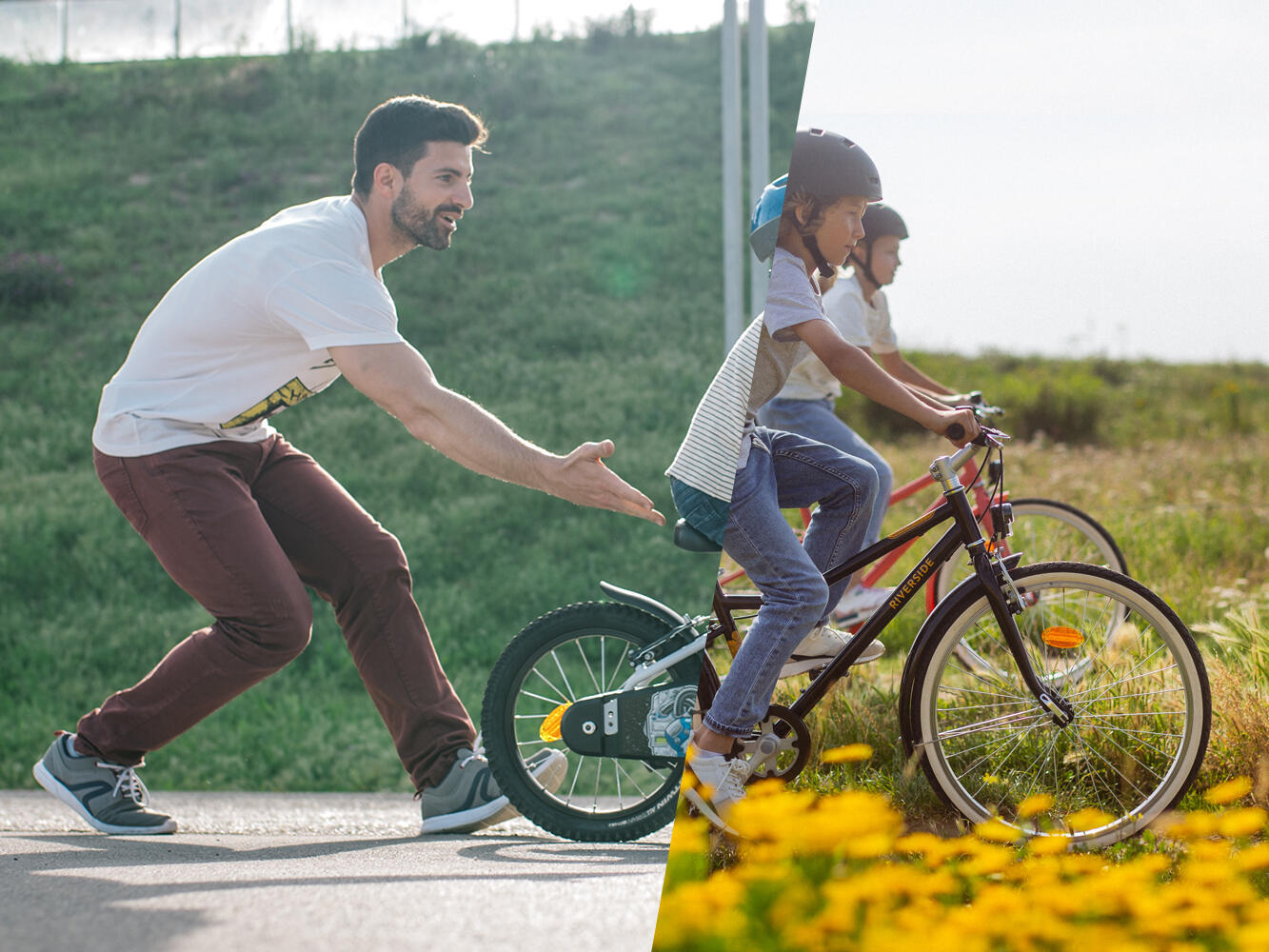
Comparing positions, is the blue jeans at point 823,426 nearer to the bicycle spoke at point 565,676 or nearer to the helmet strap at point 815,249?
the helmet strap at point 815,249

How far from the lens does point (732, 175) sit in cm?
159

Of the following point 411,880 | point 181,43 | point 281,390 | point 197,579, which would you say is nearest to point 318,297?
point 281,390

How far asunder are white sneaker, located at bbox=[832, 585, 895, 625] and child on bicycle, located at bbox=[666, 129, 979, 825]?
0.33 metres

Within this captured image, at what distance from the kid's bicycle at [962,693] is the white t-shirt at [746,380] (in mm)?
135

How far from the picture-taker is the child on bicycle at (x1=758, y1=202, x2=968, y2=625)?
1.36 metres

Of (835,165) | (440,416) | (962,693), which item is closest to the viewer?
(835,165)

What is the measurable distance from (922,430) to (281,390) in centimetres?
123

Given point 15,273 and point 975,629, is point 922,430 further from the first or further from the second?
point 15,273

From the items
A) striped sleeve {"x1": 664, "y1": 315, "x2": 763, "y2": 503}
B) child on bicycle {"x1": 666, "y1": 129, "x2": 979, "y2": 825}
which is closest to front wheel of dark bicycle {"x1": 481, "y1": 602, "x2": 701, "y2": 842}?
child on bicycle {"x1": 666, "y1": 129, "x2": 979, "y2": 825}

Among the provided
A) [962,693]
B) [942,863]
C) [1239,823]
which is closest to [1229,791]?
[1239,823]

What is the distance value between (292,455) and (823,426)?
1.11m

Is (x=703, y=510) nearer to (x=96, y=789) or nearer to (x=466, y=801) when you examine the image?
(x=466, y=801)

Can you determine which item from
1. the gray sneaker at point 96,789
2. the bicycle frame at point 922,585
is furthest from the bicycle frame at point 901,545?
the gray sneaker at point 96,789

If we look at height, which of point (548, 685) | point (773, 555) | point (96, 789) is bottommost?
point (96, 789)
